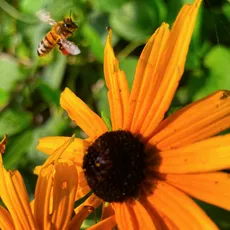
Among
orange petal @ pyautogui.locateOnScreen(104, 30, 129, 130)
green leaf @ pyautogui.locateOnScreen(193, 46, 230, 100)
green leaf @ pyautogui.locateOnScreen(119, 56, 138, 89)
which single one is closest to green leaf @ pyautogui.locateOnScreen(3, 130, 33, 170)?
green leaf @ pyautogui.locateOnScreen(119, 56, 138, 89)

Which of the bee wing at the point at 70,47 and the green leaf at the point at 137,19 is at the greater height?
the bee wing at the point at 70,47

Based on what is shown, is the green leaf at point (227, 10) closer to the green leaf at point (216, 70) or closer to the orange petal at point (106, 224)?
the green leaf at point (216, 70)

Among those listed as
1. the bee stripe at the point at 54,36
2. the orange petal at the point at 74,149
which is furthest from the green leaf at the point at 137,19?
the orange petal at the point at 74,149

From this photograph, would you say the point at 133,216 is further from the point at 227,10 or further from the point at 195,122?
the point at 227,10

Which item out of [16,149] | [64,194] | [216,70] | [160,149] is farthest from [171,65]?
[16,149]

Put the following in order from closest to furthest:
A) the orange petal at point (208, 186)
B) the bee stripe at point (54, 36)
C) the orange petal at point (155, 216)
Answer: the orange petal at point (208, 186) < the orange petal at point (155, 216) < the bee stripe at point (54, 36)

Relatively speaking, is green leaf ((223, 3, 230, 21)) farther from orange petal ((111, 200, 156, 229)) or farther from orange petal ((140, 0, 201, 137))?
Answer: orange petal ((111, 200, 156, 229))
